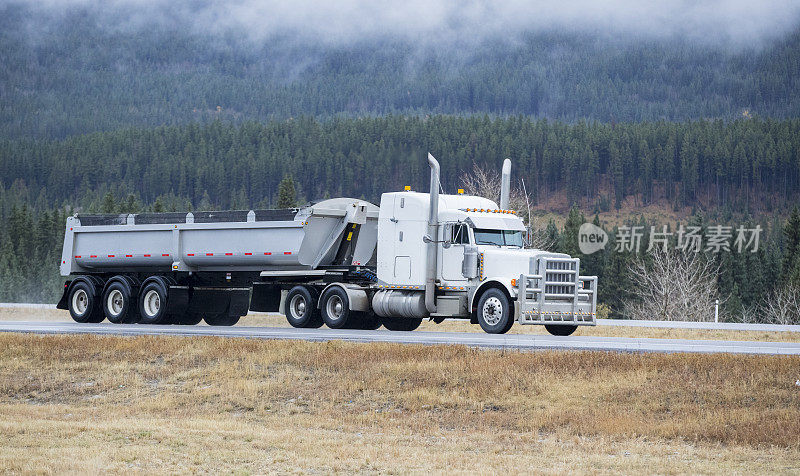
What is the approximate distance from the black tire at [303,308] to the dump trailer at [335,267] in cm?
3

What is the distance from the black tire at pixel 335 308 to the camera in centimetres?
2736

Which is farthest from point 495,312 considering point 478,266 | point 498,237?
point 498,237

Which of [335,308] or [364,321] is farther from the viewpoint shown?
[364,321]

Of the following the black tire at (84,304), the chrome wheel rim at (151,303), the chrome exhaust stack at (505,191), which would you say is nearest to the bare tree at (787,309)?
the chrome exhaust stack at (505,191)

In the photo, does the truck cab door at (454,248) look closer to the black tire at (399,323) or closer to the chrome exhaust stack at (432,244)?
the chrome exhaust stack at (432,244)

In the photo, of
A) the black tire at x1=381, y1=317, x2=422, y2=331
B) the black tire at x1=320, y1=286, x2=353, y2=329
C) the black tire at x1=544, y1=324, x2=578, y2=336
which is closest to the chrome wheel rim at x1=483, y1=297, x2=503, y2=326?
the black tire at x1=544, y1=324, x2=578, y2=336

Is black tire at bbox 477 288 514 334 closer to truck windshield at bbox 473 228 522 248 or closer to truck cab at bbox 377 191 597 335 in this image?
truck cab at bbox 377 191 597 335

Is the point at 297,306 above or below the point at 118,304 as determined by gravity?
above

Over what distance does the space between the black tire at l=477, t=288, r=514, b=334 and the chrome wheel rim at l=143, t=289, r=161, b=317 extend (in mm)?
10796

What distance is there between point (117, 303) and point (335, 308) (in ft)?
25.4

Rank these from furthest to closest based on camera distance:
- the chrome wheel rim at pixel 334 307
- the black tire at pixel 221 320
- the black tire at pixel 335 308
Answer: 1. the black tire at pixel 221 320
2. the chrome wheel rim at pixel 334 307
3. the black tire at pixel 335 308

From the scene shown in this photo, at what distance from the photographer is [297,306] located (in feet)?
94.7

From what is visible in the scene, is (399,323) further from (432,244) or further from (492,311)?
(492,311)

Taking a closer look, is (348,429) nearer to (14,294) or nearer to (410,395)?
(410,395)
